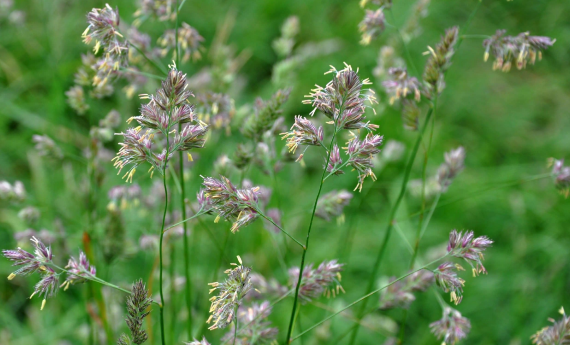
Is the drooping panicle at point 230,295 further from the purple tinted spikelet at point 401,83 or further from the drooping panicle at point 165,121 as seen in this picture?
the purple tinted spikelet at point 401,83

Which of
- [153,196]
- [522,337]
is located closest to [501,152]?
[522,337]

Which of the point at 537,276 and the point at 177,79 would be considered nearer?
the point at 177,79

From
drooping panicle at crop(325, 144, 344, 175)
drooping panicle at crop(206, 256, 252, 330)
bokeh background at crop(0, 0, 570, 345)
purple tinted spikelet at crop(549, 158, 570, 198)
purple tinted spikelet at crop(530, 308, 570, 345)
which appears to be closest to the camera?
drooping panicle at crop(206, 256, 252, 330)

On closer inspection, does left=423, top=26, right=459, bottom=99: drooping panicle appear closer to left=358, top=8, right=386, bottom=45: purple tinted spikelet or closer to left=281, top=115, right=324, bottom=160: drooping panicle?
left=358, top=8, right=386, bottom=45: purple tinted spikelet

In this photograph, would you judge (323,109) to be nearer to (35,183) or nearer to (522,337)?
(522,337)

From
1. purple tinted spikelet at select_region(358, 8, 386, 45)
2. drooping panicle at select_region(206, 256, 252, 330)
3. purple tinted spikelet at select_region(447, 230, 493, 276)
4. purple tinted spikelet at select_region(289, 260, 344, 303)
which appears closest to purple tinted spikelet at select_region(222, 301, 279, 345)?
purple tinted spikelet at select_region(289, 260, 344, 303)

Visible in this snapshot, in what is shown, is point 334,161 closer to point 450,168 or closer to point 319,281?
point 319,281
